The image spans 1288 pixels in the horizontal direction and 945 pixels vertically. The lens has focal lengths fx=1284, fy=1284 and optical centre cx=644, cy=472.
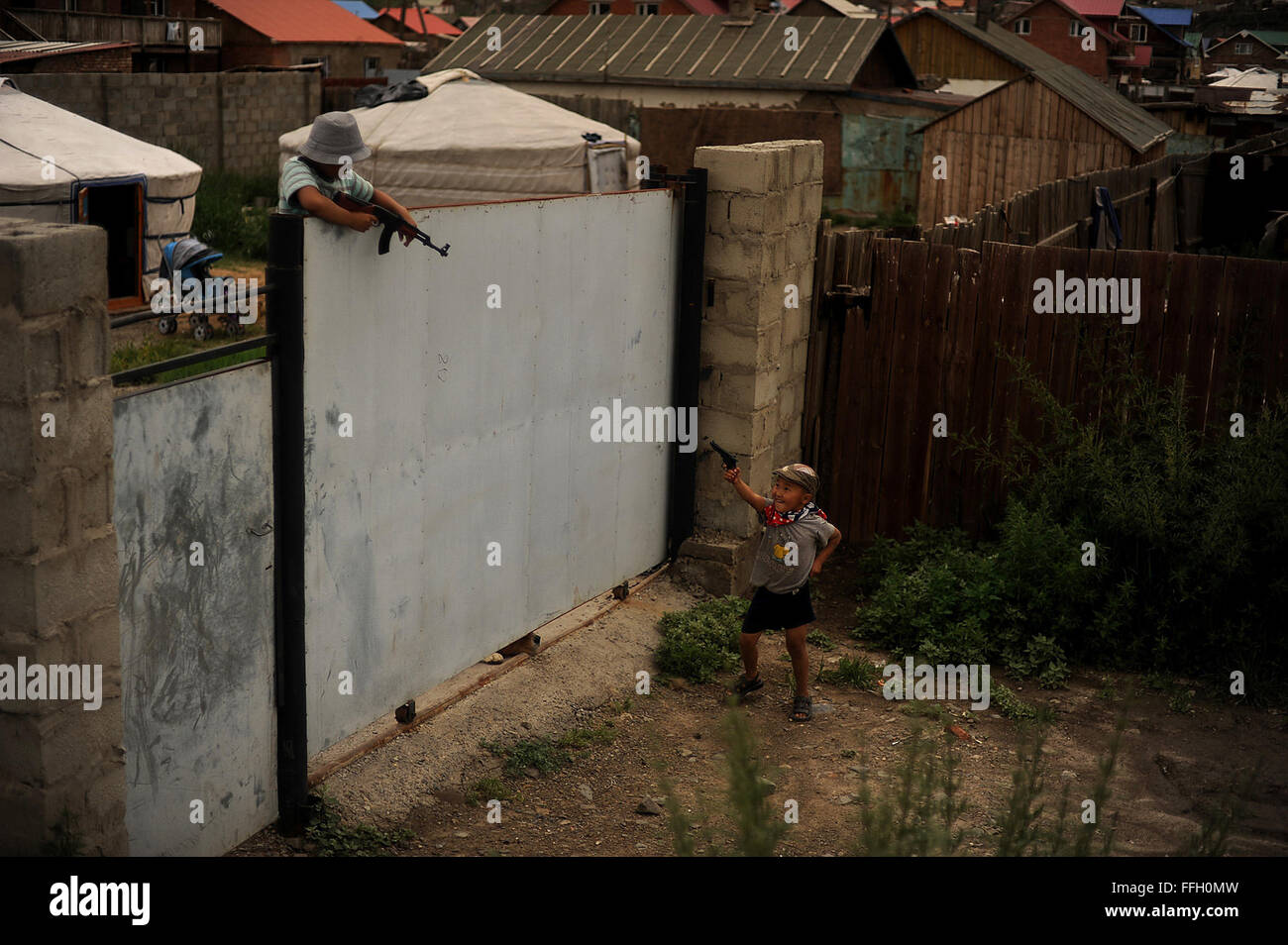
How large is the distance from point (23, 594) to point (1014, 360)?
5612 millimetres

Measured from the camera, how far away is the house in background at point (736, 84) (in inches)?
931

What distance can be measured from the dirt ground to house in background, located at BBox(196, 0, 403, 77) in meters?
32.8

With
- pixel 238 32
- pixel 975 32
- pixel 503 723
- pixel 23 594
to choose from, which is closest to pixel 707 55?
pixel 975 32

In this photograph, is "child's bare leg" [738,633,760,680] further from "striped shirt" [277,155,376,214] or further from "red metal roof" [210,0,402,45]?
"red metal roof" [210,0,402,45]

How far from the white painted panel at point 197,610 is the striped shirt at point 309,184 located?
0.69 meters

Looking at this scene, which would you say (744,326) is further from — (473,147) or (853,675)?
(473,147)

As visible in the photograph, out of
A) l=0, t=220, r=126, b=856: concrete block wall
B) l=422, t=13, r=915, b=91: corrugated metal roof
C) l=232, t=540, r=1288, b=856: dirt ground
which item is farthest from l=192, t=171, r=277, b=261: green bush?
l=0, t=220, r=126, b=856: concrete block wall

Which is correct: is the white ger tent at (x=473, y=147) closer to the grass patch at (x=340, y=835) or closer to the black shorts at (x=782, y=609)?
the black shorts at (x=782, y=609)

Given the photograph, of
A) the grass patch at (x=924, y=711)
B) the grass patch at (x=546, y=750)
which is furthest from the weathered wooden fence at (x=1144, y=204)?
the grass patch at (x=546, y=750)

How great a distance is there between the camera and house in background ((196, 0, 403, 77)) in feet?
127

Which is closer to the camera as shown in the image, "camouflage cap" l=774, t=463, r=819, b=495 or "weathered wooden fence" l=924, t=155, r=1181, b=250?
"camouflage cap" l=774, t=463, r=819, b=495

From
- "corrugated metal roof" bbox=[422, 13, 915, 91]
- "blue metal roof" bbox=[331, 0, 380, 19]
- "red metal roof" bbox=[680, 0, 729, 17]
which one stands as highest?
"blue metal roof" bbox=[331, 0, 380, 19]

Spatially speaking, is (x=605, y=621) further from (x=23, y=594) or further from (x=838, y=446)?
(x=23, y=594)

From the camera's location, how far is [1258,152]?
54.4 ft
